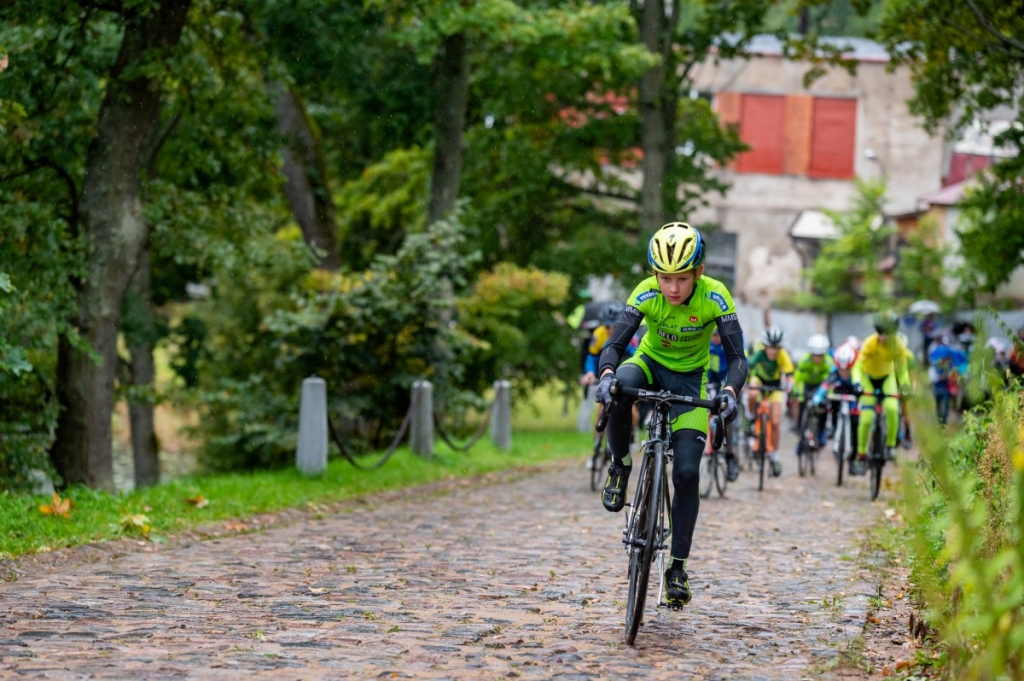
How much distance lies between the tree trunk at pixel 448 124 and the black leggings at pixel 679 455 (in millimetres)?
15214

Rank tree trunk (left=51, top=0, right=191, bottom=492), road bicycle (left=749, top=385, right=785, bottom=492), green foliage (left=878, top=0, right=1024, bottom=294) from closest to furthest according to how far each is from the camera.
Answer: tree trunk (left=51, top=0, right=191, bottom=492)
green foliage (left=878, top=0, right=1024, bottom=294)
road bicycle (left=749, top=385, right=785, bottom=492)

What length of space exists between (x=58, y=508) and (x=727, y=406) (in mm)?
Answer: 5924

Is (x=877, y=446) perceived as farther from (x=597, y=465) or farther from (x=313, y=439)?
(x=313, y=439)

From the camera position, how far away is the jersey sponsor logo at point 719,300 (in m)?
7.66

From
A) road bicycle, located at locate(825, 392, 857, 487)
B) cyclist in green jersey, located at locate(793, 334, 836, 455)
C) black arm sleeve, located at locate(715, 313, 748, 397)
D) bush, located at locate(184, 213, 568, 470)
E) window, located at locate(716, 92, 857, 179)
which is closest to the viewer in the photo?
black arm sleeve, located at locate(715, 313, 748, 397)

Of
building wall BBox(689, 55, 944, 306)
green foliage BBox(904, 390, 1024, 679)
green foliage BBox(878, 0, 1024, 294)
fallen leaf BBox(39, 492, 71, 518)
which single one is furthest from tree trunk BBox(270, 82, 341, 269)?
building wall BBox(689, 55, 944, 306)

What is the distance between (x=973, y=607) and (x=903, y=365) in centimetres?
220

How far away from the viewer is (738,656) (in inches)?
267

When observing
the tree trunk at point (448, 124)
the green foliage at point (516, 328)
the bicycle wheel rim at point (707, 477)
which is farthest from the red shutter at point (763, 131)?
the bicycle wheel rim at point (707, 477)

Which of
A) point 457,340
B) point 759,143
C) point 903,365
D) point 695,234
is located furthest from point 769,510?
point 759,143

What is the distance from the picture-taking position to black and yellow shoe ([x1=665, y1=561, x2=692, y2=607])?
24.7 ft

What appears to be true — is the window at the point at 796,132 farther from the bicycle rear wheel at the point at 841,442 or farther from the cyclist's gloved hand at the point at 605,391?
the cyclist's gloved hand at the point at 605,391

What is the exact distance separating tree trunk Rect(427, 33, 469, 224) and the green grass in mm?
4623

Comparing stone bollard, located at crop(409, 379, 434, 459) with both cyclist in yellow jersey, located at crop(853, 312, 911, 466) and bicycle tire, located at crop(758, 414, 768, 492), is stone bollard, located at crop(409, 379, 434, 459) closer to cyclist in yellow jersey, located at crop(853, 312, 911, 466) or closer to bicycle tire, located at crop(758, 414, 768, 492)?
bicycle tire, located at crop(758, 414, 768, 492)
